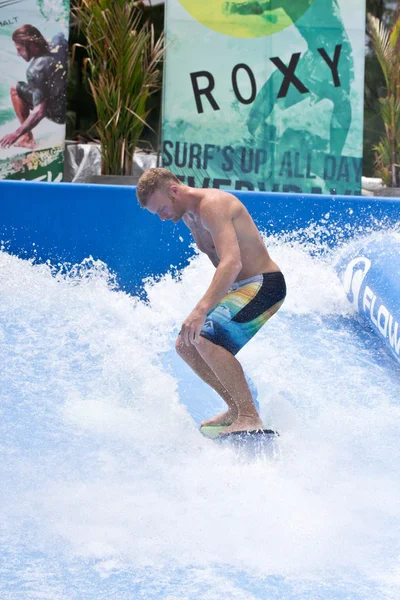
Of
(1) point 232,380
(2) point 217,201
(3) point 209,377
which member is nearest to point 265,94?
(2) point 217,201

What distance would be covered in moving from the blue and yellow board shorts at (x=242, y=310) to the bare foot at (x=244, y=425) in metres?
0.26

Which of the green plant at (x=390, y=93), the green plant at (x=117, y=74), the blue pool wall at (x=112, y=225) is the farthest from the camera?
the green plant at (x=390, y=93)

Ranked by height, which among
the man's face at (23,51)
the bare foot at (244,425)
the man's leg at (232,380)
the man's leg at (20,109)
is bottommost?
the bare foot at (244,425)

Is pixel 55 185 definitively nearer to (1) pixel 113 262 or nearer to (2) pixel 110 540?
(1) pixel 113 262

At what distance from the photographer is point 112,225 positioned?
5648 mm

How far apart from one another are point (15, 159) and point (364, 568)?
17.7 ft

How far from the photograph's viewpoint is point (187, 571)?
7.57 ft

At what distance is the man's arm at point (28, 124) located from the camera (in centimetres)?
695

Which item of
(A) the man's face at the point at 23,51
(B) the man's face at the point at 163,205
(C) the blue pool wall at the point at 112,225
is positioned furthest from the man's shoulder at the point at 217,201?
(A) the man's face at the point at 23,51

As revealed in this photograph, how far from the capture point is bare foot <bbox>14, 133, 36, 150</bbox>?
22.8 feet

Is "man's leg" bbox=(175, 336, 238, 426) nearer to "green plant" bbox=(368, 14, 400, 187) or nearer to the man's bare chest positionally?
the man's bare chest

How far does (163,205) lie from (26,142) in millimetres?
4171

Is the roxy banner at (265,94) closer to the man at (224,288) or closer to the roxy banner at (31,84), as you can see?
the roxy banner at (31,84)

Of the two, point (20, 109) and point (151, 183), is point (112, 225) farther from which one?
point (151, 183)
